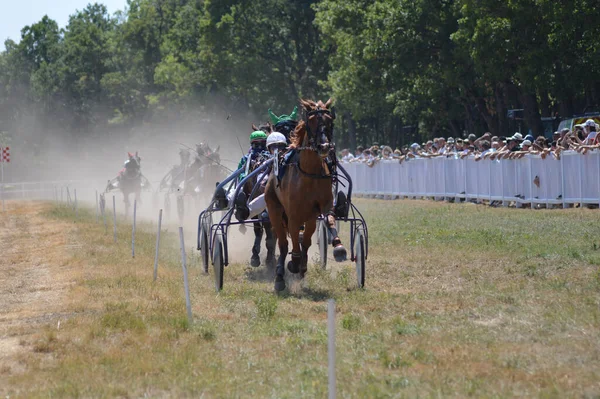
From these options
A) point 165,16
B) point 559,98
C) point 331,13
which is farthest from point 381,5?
point 165,16

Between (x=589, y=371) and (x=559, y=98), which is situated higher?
(x=559, y=98)

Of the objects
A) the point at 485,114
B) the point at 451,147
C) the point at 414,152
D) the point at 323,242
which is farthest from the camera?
the point at 485,114

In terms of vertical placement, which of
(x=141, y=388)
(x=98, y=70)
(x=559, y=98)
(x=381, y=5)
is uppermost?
(x=98, y=70)

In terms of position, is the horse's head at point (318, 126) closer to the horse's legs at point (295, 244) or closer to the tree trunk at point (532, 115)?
the horse's legs at point (295, 244)

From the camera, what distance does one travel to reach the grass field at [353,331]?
716cm

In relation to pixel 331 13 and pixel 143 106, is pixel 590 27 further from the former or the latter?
pixel 143 106

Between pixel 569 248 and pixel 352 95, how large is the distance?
32439mm

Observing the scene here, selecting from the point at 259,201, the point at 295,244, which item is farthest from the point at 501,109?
the point at 295,244

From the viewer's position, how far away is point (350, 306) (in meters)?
10.6

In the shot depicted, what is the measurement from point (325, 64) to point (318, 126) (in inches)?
2015

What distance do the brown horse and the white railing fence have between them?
9.84 metres

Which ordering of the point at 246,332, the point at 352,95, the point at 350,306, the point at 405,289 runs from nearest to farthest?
the point at 246,332
the point at 350,306
the point at 405,289
the point at 352,95

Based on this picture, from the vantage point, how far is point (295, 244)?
12.3 m

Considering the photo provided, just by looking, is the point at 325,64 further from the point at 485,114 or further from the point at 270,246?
the point at 270,246
